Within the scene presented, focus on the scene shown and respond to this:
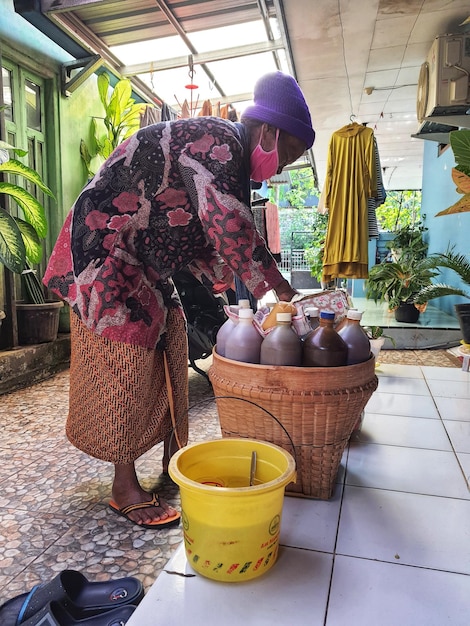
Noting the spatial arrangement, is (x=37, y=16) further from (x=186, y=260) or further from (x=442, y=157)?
(x=442, y=157)

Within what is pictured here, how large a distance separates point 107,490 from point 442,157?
21.9ft

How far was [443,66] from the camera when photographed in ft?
13.0

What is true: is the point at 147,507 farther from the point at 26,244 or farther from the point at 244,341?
the point at 26,244

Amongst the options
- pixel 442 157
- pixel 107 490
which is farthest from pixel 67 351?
pixel 442 157

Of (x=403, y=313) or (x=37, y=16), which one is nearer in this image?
(x=37, y=16)

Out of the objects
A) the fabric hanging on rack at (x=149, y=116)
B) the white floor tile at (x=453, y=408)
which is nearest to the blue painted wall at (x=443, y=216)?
the white floor tile at (x=453, y=408)

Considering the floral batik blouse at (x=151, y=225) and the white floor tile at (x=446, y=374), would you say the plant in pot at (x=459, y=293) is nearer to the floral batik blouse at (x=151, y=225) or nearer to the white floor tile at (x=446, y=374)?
the white floor tile at (x=446, y=374)

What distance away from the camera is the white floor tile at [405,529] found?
1260mm

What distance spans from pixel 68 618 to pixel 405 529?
95 centimetres

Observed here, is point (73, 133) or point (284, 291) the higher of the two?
point (73, 133)

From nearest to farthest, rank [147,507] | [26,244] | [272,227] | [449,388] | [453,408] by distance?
[147,507] < [453,408] < [449,388] < [26,244] < [272,227]

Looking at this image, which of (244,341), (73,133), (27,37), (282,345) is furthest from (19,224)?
(282,345)

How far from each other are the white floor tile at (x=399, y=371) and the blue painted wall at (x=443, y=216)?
229cm

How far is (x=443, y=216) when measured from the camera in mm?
6348
